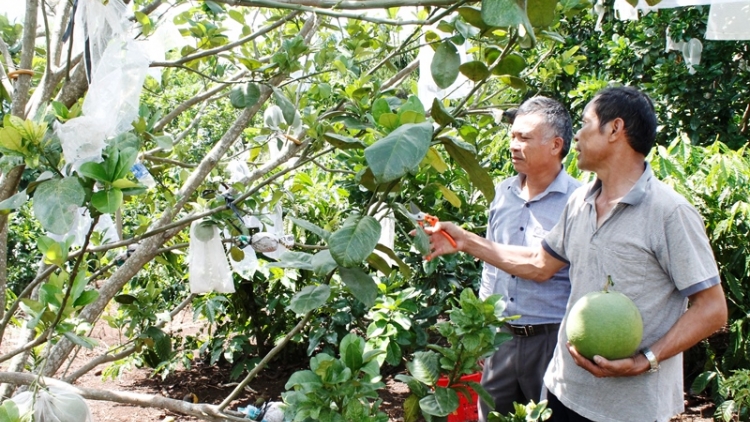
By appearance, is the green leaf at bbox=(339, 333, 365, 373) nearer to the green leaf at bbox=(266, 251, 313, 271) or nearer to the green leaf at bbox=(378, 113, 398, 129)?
the green leaf at bbox=(266, 251, 313, 271)

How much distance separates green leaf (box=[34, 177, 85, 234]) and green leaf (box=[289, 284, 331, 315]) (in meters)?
0.41

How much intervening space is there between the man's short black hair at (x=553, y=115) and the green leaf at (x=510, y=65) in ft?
3.87

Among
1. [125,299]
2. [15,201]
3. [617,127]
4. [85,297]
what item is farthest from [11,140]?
[617,127]

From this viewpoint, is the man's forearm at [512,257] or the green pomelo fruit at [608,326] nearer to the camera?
the green pomelo fruit at [608,326]

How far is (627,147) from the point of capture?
77.5 inches

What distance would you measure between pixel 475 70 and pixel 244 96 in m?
0.77

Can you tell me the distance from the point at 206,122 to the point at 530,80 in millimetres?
4368

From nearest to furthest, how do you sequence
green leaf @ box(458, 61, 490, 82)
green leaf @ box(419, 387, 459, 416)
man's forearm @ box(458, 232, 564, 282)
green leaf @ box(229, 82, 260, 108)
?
green leaf @ box(458, 61, 490, 82)
green leaf @ box(419, 387, 459, 416)
green leaf @ box(229, 82, 260, 108)
man's forearm @ box(458, 232, 564, 282)

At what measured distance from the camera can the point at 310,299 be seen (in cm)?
134

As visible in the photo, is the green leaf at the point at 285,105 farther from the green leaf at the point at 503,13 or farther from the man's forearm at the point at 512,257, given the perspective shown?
the green leaf at the point at 503,13

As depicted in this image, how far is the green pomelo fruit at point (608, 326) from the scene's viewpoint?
5.66 ft

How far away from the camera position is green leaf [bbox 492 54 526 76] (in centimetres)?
145

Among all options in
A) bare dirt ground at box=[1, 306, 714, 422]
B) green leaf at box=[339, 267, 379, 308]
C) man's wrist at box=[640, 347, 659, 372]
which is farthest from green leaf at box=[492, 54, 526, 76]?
bare dirt ground at box=[1, 306, 714, 422]

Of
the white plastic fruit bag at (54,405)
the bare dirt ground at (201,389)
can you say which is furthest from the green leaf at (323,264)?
the bare dirt ground at (201,389)
